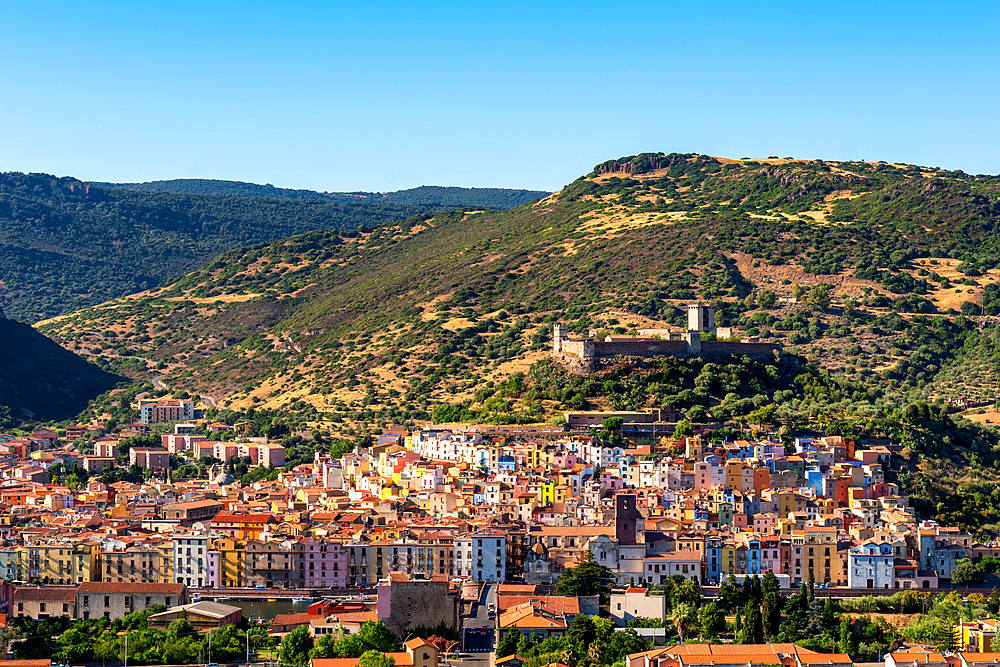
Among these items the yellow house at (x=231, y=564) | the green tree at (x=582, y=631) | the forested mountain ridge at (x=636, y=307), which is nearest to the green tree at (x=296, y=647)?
the green tree at (x=582, y=631)

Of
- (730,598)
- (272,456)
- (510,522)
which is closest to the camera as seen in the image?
(730,598)

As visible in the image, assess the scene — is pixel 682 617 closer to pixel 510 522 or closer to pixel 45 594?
pixel 510 522

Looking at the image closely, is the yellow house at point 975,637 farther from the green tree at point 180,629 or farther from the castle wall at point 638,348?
the castle wall at point 638,348

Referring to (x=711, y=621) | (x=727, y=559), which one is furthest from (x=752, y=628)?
(x=727, y=559)

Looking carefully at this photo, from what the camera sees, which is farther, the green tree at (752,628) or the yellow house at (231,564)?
the yellow house at (231,564)

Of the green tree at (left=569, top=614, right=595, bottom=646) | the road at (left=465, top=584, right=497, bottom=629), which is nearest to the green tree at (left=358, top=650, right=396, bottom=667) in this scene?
the road at (left=465, top=584, right=497, bottom=629)

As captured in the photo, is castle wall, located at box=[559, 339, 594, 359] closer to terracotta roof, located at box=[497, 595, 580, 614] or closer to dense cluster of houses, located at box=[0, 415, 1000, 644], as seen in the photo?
dense cluster of houses, located at box=[0, 415, 1000, 644]

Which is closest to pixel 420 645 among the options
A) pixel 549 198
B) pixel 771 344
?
pixel 771 344
